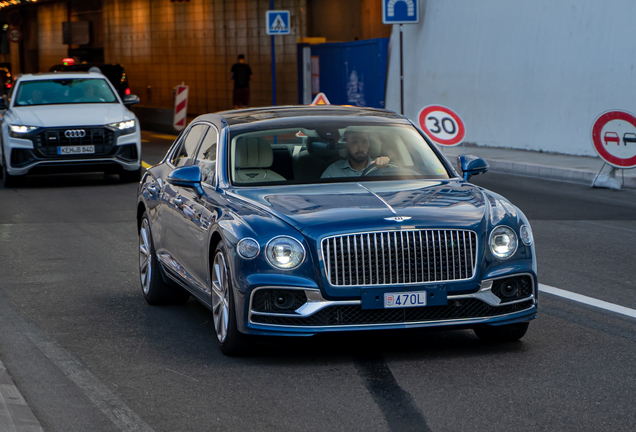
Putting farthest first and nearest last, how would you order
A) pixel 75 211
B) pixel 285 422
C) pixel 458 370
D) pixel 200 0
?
pixel 200 0 → pixel 75 211 → pixel 458 370 → pixel 285 422

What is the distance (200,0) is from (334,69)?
38.6 ft

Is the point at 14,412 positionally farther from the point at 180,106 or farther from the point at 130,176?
the point at 180,106

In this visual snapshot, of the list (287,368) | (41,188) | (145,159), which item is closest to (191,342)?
(287,368)

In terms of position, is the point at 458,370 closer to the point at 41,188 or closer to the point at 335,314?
the point at 335,314

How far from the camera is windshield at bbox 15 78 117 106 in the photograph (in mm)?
17547

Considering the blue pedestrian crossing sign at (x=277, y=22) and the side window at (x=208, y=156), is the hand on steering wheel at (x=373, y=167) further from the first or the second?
the blue pedestrian crossing sign at (x=277, y=22)

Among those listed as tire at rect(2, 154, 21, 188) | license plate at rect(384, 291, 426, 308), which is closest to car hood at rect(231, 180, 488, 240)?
license plate at rect(384, 291, 426, 308)

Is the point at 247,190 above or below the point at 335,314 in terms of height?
above

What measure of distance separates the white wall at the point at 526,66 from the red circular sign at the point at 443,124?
7.29ft

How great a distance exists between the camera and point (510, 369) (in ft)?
18.9

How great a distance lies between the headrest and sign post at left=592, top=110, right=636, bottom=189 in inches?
354

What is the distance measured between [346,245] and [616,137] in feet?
33.9

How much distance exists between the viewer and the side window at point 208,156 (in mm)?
7105

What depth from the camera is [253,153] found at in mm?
7055
